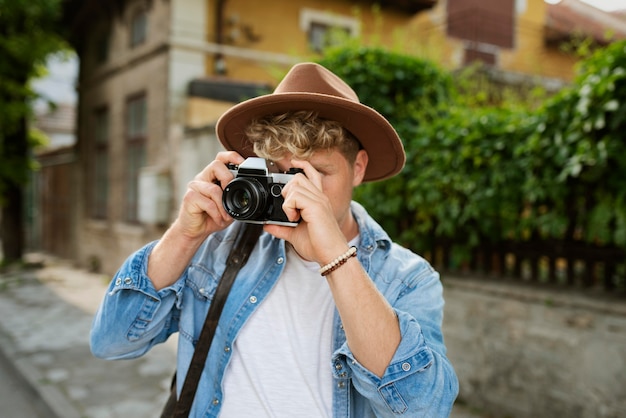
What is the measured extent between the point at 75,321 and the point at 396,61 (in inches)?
202

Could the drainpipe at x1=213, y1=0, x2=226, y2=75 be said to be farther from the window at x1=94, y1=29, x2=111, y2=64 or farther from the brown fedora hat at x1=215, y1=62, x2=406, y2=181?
the brown fedora hat at x1=215, y1=62, x2=406, y2=181

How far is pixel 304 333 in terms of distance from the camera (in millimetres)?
1547

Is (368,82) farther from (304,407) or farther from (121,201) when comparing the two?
(121,201)

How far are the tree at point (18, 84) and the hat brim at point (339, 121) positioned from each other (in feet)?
34.1

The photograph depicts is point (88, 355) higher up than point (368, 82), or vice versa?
point (368, 82)

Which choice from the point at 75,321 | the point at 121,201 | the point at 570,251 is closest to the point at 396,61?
the point at 570,251

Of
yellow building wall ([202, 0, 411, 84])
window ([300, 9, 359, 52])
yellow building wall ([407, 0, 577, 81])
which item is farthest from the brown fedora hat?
yellow building wall ([407, 0, 577, 81])

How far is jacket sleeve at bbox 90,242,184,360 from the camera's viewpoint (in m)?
1.58

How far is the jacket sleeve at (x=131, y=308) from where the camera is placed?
1577mm

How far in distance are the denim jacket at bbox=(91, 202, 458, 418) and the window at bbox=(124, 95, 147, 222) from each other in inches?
357

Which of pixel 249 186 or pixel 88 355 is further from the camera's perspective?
pixel 88 355

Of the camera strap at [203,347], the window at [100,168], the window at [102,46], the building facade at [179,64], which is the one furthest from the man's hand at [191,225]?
the window at [102,46]

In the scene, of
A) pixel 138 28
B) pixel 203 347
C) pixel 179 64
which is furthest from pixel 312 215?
pixel 138 28

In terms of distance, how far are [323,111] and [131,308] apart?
763mm
